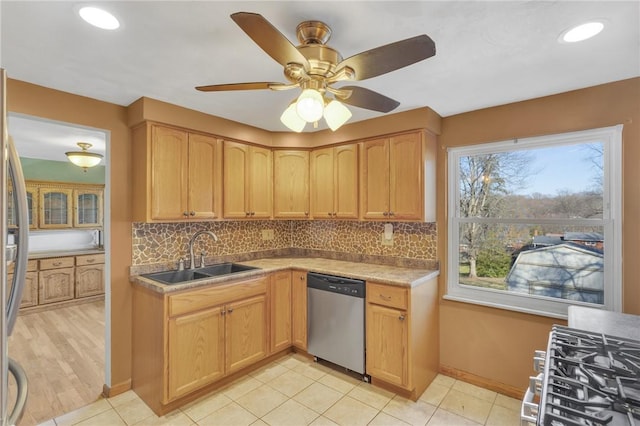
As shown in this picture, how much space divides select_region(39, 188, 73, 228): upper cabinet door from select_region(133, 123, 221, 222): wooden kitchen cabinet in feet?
12.0

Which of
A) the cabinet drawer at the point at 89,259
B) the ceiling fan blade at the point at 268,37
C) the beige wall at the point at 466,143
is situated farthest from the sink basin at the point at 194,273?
the cabinet drawer at the point at 89,259

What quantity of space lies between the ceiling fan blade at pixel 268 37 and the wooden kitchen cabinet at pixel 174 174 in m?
1.64

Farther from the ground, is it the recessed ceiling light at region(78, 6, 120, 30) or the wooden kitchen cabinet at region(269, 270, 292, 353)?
the recessed ceiling light at region(78, 6, 120, 30)

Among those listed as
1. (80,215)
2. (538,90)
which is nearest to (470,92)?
(538,90)

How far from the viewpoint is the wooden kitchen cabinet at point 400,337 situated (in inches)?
93.8

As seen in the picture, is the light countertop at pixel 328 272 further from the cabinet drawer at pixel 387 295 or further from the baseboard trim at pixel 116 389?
the baseboard trim at pixel 116 389

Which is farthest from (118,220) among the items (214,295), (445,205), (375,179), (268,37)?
(445,205)

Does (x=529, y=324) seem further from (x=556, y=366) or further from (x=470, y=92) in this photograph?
(x=470, y=92)

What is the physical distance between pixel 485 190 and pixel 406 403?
1850 millimetres

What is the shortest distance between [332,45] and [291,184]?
6.30 feet

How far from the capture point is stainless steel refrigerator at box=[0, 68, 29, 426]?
796 millimetres

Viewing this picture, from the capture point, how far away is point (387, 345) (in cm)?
248

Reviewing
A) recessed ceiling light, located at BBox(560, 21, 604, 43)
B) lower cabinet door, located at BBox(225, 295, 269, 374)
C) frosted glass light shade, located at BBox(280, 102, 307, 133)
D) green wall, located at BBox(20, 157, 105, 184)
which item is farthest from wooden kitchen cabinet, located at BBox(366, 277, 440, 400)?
green wall, located at BBox(20, 157, 105, 184)

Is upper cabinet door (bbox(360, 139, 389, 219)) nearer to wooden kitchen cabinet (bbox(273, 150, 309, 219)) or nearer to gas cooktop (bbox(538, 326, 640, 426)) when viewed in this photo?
wooden kitchen cabinet (bbox(273, 150, 309, 219))
